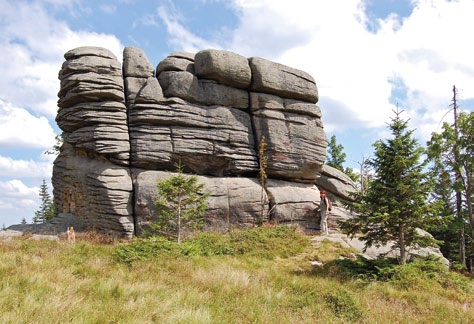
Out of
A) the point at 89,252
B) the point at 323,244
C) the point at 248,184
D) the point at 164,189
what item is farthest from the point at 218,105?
the point at 89,252

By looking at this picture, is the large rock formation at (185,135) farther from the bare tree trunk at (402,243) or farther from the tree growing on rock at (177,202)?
the bare tree trunk at (402,243)

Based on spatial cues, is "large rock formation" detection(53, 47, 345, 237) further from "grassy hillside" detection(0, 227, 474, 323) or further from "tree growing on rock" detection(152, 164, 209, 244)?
"grassy hillside" detection(0, 227, 474, 323)

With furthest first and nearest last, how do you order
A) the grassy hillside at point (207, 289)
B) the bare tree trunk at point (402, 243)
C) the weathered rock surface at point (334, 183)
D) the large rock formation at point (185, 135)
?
the weathered rock surface at point (334, 183) → the large rock formation at point (185, 135) → the bare tree trunk at point (402, 243) → the grassy hillside at point (207, 289)

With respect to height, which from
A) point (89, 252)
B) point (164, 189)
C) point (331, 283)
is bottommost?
point (331, 283)

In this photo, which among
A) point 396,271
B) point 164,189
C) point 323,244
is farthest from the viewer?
point 323,244

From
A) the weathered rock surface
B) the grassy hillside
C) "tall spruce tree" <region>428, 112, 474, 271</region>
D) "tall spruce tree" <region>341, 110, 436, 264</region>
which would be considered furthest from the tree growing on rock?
"tall spruce tree" <region>428, 112, 474, 271</region>

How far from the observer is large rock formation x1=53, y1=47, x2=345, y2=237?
21.2m

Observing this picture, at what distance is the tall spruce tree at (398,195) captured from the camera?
42.5ft

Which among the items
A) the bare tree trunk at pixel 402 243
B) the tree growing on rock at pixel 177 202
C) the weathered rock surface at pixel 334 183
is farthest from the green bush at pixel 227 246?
the weathered rock surface at pixel 334 183

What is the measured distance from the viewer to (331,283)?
11312 mm

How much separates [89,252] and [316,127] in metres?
20.0

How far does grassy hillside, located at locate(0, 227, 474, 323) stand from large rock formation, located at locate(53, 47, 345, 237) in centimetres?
657

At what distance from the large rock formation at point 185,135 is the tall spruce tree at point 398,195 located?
1021 cm

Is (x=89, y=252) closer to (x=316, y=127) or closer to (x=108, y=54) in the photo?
(x=108, y=54)
